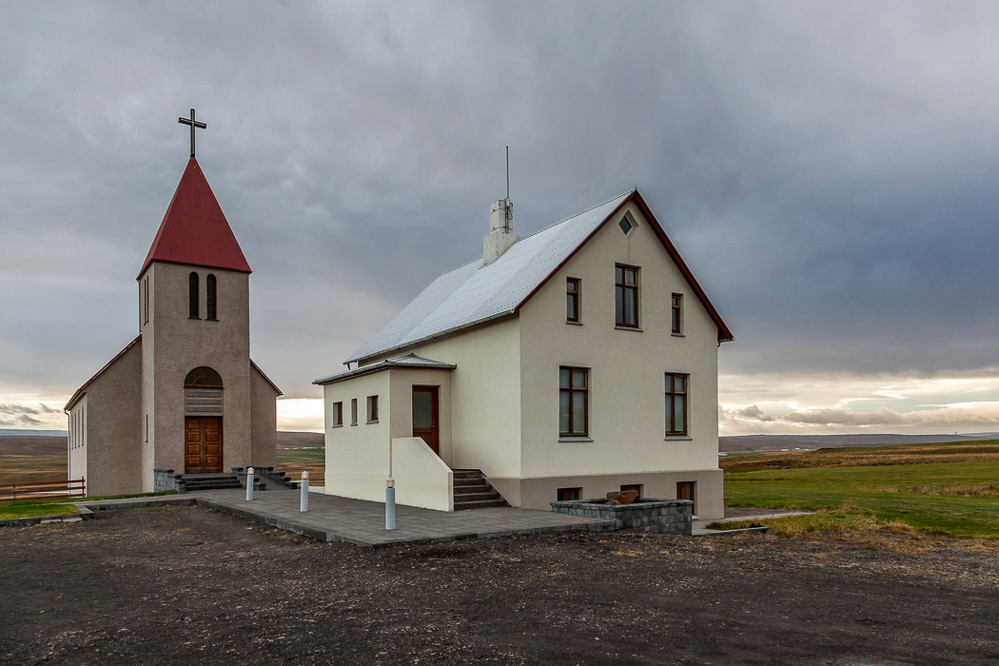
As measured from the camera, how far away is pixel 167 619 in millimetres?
7691

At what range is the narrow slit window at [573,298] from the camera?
1911 cm

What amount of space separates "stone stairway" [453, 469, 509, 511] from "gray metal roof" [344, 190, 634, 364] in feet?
13.1

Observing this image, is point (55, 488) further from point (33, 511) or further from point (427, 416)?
point (427, 416)

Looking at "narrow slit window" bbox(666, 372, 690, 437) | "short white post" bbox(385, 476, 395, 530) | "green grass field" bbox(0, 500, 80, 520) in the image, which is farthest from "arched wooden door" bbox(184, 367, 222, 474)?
"short white post" bbox(385, 476, 395, 530)

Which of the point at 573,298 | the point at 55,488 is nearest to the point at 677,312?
the point at 573,298

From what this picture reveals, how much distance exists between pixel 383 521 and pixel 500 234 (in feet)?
43.6

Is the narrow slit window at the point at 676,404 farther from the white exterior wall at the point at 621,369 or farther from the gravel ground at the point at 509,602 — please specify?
the gravel ground at the point at 509,602

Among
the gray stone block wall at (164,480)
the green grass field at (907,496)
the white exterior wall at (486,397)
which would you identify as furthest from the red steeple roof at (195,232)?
the green grass field at (907,496)

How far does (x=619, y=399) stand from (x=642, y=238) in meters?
4.69

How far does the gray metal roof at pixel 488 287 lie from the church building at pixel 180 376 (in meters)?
7.36

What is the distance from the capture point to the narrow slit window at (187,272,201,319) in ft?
104

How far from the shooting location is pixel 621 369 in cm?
1973

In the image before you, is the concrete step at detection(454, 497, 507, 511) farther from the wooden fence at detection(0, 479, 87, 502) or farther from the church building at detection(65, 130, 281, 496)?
the wooden fence at detection(0, 479, 87, 502)

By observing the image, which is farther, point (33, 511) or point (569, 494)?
point (33, 511)
